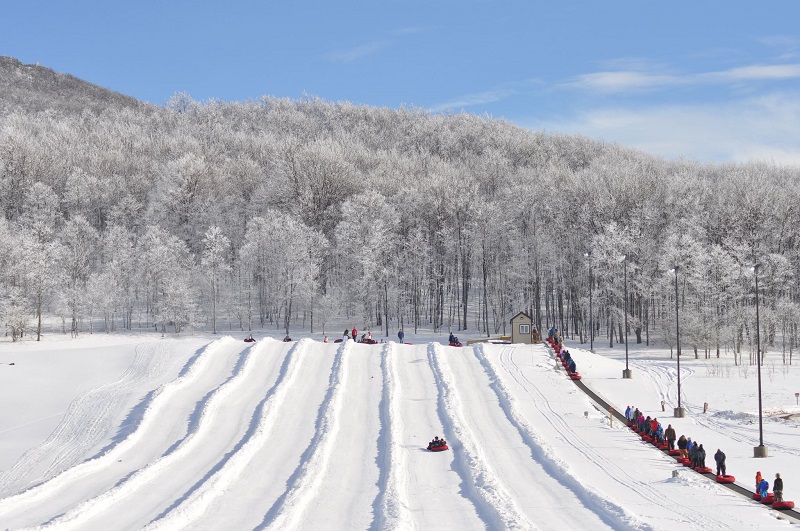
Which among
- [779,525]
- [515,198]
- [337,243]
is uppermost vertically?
[515,198]

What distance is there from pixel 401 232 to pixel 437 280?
29.5ft

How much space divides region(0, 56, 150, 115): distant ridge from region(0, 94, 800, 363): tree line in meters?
69.8

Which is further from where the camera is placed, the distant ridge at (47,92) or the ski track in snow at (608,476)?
the distant ridge at (47,92)

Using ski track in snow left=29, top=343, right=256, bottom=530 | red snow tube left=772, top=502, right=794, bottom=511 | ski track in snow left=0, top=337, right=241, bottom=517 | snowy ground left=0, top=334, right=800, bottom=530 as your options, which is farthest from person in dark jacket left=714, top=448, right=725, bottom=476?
ski track in snow left=0, top=337, right=241, bottom=517

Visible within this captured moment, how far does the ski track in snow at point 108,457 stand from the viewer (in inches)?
873

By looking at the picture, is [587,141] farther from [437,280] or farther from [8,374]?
[8,374]

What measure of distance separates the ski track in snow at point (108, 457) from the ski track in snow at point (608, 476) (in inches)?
645

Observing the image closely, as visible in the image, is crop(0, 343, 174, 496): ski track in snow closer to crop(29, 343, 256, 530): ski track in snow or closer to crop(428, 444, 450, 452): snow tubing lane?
crop(29, 343, 256, 530): ski track in snow

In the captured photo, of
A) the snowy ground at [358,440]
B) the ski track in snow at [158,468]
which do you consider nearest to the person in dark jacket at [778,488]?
the snowy ground at [358,440]

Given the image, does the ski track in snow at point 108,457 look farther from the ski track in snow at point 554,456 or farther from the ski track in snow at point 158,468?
the ski track in snow at point 554,456

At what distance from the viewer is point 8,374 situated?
40.6 meters

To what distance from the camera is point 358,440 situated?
1180 inches


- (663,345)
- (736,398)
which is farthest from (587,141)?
(736,398)

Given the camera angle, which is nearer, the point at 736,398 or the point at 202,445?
the point at 202,445
